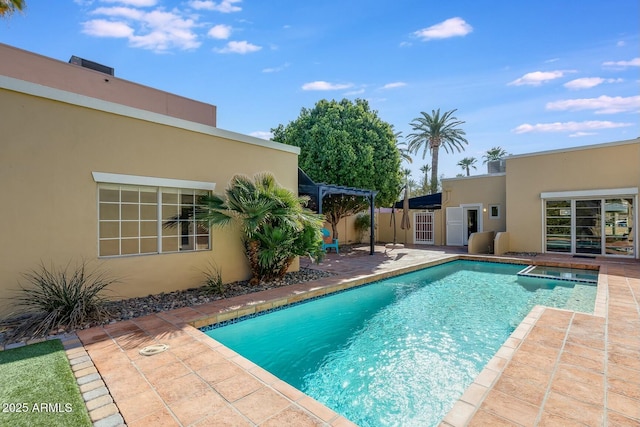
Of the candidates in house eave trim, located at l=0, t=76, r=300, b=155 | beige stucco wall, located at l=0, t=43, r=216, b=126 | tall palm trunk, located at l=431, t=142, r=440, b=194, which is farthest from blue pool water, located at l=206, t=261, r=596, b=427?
tall palm trunk, located at l=431, t=142, r=440, b=194

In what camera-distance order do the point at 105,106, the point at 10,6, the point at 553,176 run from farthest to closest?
1. the point at 553,176
2. the point at 10,6
3. the point at 105,106

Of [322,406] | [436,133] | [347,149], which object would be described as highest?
[436,133]

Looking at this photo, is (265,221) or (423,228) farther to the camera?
(423,228)

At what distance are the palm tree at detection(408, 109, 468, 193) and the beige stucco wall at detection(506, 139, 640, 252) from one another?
16.1 meters

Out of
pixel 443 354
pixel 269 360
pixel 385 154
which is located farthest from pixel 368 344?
pixel 385 154

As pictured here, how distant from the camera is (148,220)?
313 inches

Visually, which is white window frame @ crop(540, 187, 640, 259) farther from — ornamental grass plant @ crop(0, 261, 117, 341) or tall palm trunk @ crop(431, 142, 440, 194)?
ornamental grass plant @ crop(0, 261, 117, 341)

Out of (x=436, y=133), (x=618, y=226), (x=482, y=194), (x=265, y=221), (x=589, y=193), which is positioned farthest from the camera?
(x=436, y=133)

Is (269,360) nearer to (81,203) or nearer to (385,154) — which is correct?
(81,203)

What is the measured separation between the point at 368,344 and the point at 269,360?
192 centimetres

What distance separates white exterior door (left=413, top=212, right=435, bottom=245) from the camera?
21625mm

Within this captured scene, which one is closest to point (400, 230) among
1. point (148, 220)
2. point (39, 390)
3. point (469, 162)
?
point (148, 220)

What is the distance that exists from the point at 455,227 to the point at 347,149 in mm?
9754

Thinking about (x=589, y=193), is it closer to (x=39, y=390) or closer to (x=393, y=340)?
(x=393, y=340)
